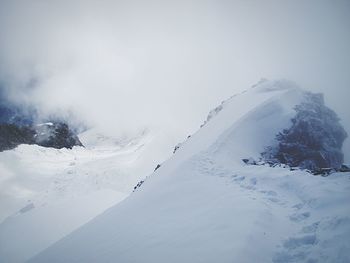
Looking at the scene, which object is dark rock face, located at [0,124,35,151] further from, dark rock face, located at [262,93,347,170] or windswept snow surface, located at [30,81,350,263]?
dark rock face, located at [262,93,347,170]

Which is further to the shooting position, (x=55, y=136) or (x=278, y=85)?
(x=55, y=136)

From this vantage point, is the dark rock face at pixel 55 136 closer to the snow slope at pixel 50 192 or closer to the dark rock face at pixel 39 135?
the dark rock face at pixel 39 135

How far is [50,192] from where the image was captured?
23.9 m

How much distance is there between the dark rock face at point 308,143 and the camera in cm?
1756

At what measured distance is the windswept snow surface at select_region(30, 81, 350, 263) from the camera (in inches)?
254

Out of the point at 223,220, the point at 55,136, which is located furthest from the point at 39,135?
the point at 223,220

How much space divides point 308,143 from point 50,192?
23.7 m

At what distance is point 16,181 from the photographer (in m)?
24.7

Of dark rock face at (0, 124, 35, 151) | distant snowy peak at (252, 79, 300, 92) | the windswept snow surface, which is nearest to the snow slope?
the windswept snow surface

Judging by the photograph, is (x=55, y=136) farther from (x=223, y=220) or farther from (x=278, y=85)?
(x=223, y=220)

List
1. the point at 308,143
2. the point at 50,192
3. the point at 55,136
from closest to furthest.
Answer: the point at 308,143 < the point at 50,192 < the point at 55,136

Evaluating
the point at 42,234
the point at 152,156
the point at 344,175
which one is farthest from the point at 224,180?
the point at 152,156

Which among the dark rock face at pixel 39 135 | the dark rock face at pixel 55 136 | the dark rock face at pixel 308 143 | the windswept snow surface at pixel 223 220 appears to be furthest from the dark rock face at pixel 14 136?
the dark rock face at pixel 308 143

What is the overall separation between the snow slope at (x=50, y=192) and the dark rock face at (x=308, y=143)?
14.7m
